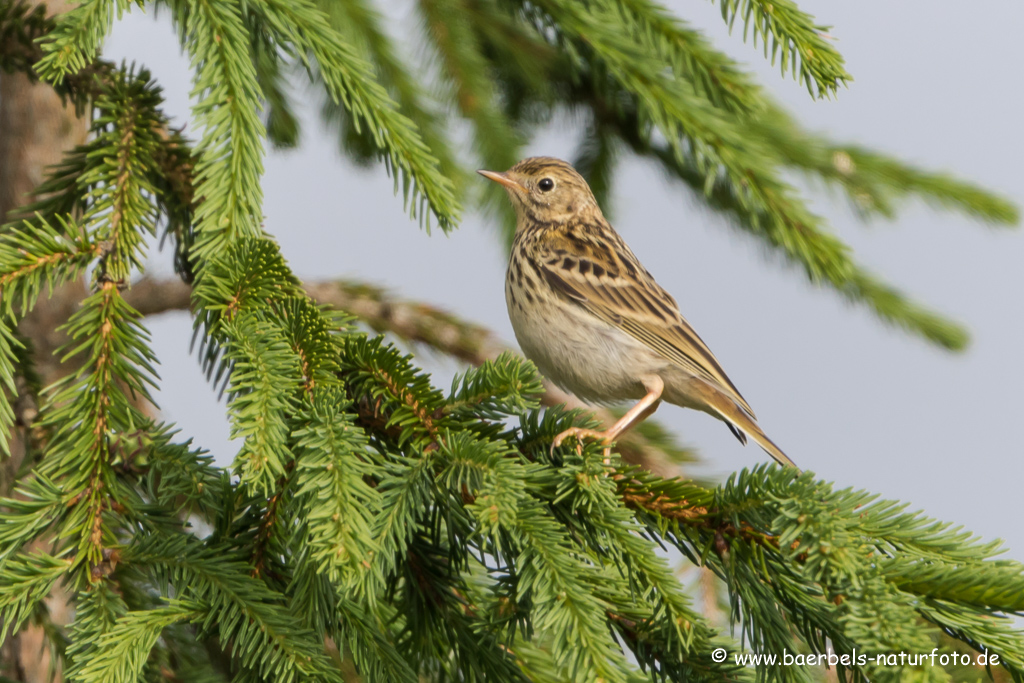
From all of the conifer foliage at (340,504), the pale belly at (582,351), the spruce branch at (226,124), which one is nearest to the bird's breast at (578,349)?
the pale belly at (582,351)

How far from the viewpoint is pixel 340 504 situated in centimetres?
166

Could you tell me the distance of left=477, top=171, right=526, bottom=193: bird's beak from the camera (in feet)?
12.3

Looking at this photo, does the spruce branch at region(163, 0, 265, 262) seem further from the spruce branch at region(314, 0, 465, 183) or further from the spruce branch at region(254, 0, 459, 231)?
the spruce branch at region(314, 0, 465, 183)

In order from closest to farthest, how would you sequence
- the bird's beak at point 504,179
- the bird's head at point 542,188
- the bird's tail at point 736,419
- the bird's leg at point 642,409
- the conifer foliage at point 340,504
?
the conifer foliage at point 340,504 < the bird's leg at point 642,409 < the bird's tail at point 736,419 < the bird's beak at point 504,179 < the bird's head at point 542,188

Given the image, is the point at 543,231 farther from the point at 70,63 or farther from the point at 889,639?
the point at 889,639

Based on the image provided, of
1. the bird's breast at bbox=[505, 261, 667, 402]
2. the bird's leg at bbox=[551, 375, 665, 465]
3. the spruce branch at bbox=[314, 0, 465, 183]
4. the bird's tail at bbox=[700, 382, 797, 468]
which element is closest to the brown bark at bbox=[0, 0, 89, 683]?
the spruce branch at bbox=[314, 0, 465, 183]

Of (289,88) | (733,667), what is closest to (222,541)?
(733,667)

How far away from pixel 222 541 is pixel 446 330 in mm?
2132

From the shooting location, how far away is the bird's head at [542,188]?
397 centimetres

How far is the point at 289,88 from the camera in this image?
488cm

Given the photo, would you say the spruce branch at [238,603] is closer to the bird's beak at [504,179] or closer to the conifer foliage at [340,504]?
the conifer foliage at [340,504]

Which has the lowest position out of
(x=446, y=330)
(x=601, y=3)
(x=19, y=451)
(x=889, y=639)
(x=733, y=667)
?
(x=19, y=451)

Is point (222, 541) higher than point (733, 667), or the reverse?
point (733, 667)

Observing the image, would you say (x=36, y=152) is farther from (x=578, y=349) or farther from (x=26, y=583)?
(x=26, y=583)
